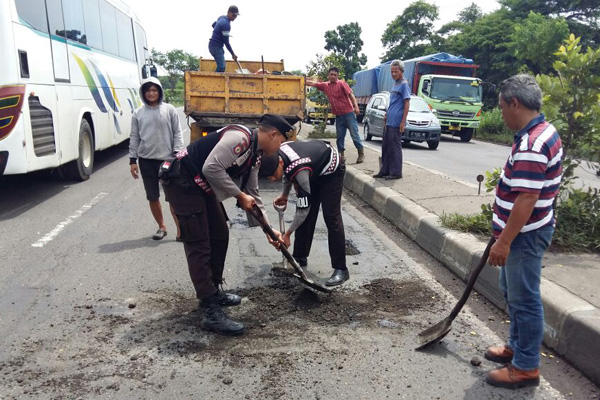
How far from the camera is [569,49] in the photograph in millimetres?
4625

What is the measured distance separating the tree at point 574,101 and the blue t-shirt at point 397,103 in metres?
3.17

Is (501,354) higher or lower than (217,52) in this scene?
lower

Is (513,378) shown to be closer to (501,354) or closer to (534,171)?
(501,354)

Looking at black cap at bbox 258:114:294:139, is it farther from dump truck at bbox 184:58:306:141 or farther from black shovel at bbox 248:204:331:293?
dump truck at bbox 184:58:306:141

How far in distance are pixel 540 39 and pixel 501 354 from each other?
2551cm

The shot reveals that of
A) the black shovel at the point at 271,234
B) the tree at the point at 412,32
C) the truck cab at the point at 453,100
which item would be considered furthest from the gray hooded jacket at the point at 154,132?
the tree at the point at 412,32

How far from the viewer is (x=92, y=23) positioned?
965 cm

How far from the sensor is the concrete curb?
9.88ft

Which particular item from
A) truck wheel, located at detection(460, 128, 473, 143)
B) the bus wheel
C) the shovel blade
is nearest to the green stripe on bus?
the bus wheel

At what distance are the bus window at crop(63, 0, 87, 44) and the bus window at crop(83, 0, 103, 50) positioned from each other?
0.77ft

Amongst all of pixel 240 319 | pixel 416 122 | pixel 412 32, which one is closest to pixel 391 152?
pixel 240 319

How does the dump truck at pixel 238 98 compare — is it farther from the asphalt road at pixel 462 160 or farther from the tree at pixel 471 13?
the tree at pixel 471 13

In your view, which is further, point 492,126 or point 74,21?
point 492,126

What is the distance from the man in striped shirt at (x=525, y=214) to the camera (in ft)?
8.37
